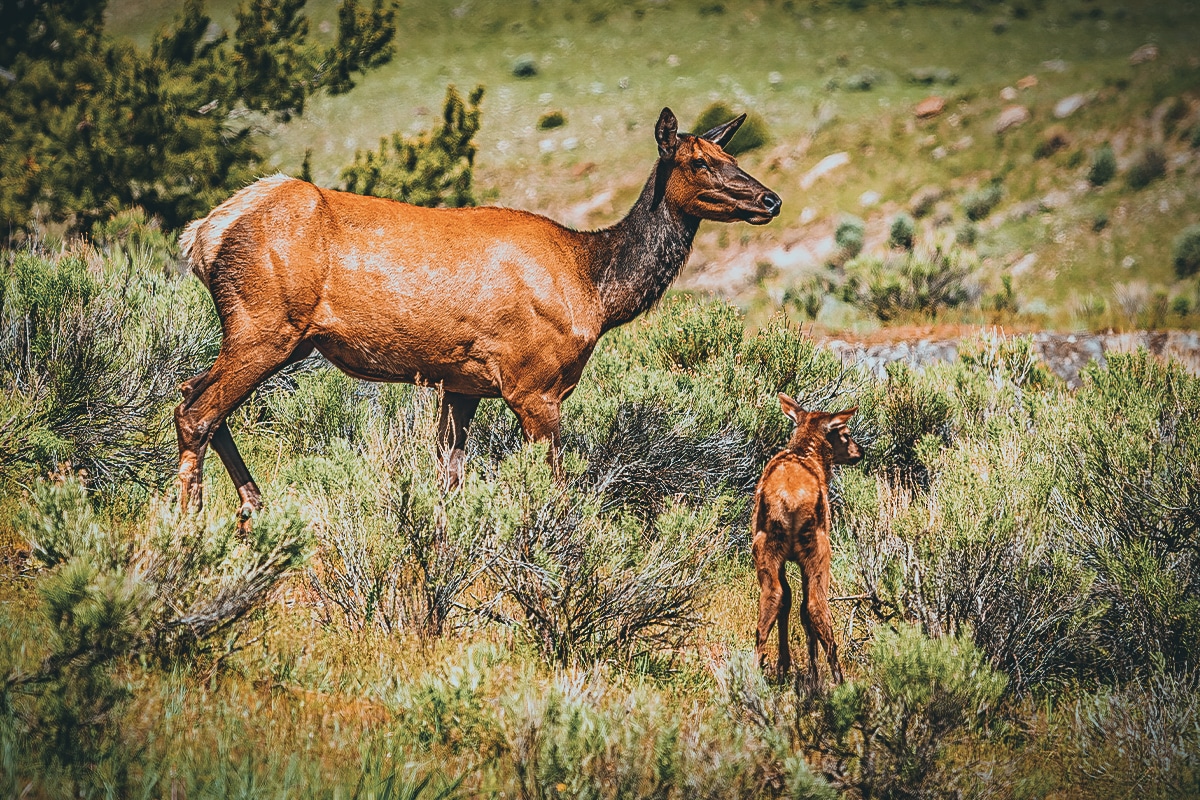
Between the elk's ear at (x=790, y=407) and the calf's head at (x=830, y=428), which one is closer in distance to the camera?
the calf's head at (x=830, y=428)

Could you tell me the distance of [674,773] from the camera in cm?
392

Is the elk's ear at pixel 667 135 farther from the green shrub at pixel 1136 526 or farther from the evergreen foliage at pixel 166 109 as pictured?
the evergreen foliage at pixel 166 109

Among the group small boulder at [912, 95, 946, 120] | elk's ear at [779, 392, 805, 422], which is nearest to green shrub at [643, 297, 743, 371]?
elk's ear at [779, 392, 805, 422]

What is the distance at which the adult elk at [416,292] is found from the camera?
601 cm

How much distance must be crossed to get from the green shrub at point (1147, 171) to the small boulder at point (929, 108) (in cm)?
1138

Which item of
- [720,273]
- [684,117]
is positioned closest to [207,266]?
[720,273]

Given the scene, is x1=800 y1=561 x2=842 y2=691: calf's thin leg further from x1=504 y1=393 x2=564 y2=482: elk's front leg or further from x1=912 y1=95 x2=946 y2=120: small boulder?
x1=912 y1=95 x2=946 y2=120: small boulder

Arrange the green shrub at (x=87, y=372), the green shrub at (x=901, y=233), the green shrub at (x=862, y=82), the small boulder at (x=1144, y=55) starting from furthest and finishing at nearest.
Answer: the green shrub at (x=862, y=82), the small boulder at (x=1144, y=55), the green shrub at (x=901, y=233), the green shrub at (x=87, y=372)

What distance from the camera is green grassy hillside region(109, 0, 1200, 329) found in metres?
31.8

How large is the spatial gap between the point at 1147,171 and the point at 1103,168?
4.23ft

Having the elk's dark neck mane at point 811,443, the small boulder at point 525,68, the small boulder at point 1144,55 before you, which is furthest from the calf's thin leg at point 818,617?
the small boulder at point 525,68

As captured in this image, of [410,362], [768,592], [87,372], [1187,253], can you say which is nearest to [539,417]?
[410,362]

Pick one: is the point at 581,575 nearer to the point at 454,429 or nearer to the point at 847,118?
the point at 454,429

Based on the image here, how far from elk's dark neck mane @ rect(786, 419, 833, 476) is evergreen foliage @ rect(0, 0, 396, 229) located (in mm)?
11724
